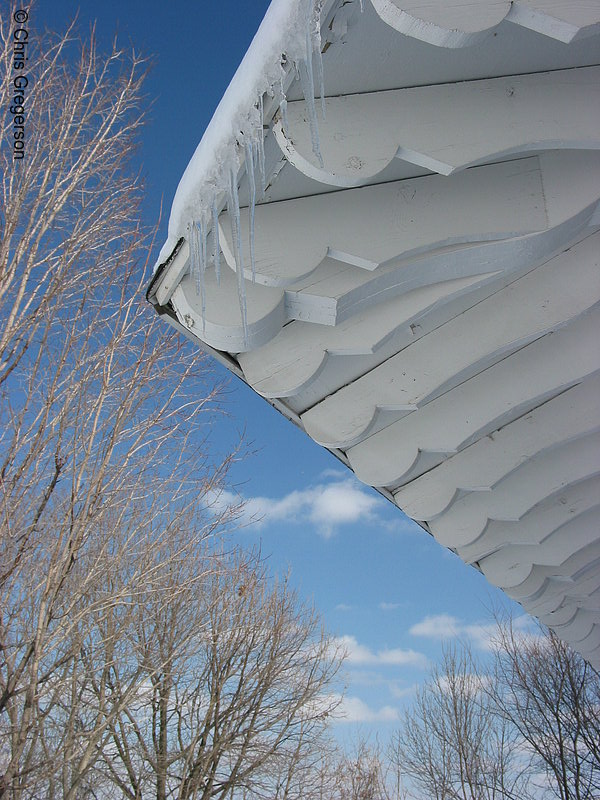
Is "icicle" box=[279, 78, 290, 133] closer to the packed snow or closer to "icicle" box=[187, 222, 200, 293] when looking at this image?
the packed snow

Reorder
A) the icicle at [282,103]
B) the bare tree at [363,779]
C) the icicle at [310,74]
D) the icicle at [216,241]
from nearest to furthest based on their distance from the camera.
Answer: the icicle at [310,74]
the icicle at [282,103]
the icicle at [216,241]
the bare tree at [363,779]

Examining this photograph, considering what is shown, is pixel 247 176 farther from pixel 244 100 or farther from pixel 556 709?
pixel 556 709

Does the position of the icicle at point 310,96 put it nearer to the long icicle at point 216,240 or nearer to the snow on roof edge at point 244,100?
the snow on roof edge at point 244,100

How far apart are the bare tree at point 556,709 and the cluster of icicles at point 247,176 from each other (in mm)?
11432

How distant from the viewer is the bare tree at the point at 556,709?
1147 cm

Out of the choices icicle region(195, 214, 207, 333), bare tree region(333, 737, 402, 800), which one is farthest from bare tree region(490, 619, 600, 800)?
icicle region(195, 214, 207, 333)

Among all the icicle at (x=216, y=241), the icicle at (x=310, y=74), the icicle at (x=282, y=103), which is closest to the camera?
the icicle at (x=310, y=74)

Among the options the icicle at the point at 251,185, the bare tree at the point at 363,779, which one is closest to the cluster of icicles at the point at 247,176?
the icicle at the point at 251,185

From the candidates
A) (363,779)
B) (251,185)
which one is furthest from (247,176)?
(363,779)

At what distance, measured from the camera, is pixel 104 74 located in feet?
20.3

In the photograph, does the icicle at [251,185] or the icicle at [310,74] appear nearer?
the icicle at [310,74]

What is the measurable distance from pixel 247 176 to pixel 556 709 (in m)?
13.2

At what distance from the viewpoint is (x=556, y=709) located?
12031mm

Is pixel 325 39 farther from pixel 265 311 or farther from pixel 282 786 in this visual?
pixel 282 786
